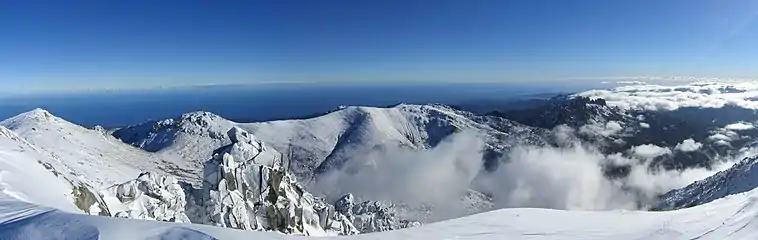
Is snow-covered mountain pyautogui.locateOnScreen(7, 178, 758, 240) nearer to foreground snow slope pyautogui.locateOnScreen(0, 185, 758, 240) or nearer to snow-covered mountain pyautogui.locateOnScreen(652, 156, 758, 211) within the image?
foreground snow slope pyautogui.locateOnScreen(0, 185, 758, 240)

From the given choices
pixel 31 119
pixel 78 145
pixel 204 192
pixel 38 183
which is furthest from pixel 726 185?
pixel 31 119

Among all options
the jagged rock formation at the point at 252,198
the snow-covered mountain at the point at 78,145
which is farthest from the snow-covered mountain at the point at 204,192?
the snow-covered mountain at the point at 78,145

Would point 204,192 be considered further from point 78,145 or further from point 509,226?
point 78,145

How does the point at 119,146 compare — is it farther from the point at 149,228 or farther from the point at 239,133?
the point at 149,228

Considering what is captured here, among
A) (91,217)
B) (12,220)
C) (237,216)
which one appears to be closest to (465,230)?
(91,217)

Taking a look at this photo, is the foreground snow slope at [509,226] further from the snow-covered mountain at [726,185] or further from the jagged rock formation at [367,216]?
the snow-covered mountain at [726,185]

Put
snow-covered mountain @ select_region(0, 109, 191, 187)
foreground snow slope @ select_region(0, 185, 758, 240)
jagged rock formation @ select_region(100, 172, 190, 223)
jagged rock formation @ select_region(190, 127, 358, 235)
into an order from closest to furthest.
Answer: foreground snow slope @ select_region(0, 185, 758, 240) < jagged rock formation @ select_region(100, 172, 190, 223) < jagged rock formation @ select_region(190, 127, 358, 235) < snow-covered mountain @ select_region(0, 109, 191, 187)

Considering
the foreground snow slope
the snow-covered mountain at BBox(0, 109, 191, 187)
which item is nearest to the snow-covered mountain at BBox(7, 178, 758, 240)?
the foreground snow slope
